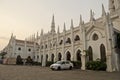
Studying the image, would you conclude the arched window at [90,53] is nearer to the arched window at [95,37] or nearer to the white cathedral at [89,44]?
the white cathedral at [89,44]

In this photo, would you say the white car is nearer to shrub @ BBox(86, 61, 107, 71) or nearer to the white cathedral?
the white cathedral

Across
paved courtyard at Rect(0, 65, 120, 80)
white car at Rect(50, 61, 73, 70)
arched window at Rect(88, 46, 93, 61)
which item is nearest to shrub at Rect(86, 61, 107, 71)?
white car at Rect(50, 61, 73, 70)

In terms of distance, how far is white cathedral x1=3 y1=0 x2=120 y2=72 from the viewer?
23.0 meters

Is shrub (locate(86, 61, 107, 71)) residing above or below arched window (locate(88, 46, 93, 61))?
below

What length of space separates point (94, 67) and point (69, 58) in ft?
54.3

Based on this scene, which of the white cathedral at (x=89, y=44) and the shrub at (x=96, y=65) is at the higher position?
the white cathedral at (x=89, y=44)

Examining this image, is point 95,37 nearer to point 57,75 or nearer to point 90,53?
point 90,53

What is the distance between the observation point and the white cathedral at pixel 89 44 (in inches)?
906

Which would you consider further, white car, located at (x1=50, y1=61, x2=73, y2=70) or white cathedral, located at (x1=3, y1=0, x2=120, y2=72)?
white cathedral, located at (x1=3, y1=0, x2=120, y2=72)

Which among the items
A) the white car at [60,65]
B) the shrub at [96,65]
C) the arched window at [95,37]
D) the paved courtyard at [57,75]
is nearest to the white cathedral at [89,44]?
the arched window at [95,37]

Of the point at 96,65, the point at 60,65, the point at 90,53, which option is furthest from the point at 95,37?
the point at 60,65

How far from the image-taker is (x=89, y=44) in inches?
1119

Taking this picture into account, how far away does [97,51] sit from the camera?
27.1 m

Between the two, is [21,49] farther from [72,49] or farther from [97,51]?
[97,51]
